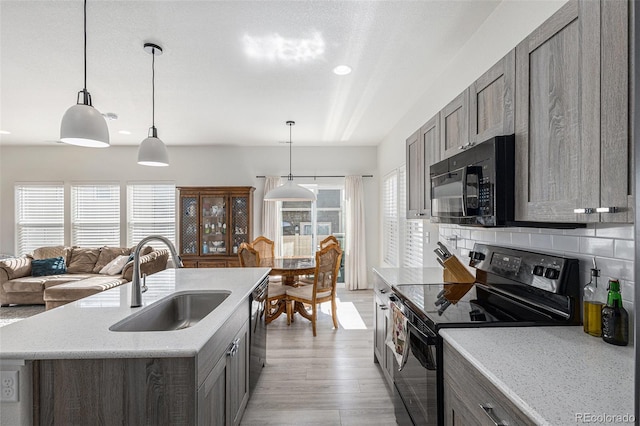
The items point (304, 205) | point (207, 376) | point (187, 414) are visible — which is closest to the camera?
point (187, 414)

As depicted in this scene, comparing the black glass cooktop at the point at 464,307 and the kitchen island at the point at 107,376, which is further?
the black glass cooktop at the point at 464,307

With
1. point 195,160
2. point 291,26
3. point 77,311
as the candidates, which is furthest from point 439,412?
point 195,160

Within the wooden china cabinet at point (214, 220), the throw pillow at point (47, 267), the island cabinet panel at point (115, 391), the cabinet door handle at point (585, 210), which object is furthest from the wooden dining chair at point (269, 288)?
the throw pillow at point (47, 267)

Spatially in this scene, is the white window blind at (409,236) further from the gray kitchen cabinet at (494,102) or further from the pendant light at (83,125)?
the pendant light at (83,125)

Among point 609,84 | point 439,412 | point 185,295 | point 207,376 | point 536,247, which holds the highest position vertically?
point 609,84

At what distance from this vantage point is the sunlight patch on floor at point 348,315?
12.8 feet

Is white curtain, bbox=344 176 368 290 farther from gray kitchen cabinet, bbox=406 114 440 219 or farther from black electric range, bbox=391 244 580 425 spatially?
black electric range, bbox=391 244 580 425

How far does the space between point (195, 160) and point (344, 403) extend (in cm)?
501

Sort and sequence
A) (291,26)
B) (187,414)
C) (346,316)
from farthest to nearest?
(346,316) < (291,26) < (187,414)

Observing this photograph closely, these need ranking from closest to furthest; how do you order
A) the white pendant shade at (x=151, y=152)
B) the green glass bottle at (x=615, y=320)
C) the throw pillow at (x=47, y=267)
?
the green glass bottle at (x=615, y=320)
the white pendant shade at (x=151, y=152)
the throw pillow at (x=47, y=267)

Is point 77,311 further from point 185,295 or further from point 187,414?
point 187,414

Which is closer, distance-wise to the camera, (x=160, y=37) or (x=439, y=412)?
(x=439, y=412)

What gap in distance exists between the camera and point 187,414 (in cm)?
118

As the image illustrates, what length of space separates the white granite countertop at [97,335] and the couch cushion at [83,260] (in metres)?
4.23
